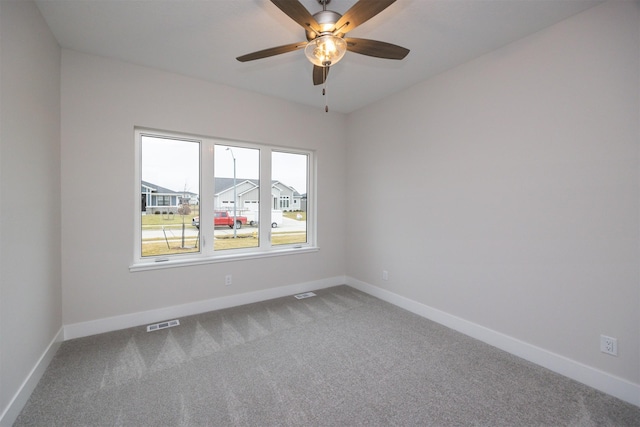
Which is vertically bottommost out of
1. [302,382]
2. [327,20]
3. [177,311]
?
[302,382]

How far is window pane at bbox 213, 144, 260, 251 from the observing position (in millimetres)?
3377

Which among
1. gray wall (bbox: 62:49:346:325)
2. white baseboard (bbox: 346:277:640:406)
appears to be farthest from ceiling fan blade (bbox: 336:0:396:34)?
white baseboard (bbox: 346:277:640:406)

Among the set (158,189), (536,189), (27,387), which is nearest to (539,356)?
Result: (536,189)

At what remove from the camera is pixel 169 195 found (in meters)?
3.10

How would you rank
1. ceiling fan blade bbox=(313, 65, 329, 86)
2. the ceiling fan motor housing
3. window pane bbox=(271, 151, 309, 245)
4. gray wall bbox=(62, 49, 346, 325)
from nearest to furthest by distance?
the ceiling fan motor housing < ceiling fan blade bbox=(313, 65, 329, 86) < gray wall bbox=(62, 49, 346, 325) < window pane bbox=(271, 151, 309, 245)

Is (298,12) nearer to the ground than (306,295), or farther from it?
farther from it

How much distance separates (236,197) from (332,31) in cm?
240

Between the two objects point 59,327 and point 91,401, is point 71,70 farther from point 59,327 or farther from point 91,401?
point 91,401

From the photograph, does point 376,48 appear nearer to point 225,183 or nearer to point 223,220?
point 225,183

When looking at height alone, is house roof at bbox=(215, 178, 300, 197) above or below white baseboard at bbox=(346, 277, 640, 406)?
above

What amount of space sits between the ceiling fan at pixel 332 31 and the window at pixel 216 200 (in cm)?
178

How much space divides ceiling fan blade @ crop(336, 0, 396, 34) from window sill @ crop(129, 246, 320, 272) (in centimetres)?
268

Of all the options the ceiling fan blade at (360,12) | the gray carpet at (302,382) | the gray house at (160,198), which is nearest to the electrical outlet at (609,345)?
the gray carpet at (302,382)

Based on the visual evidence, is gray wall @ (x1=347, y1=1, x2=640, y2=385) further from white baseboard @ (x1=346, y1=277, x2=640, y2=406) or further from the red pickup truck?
the red pickup truck
